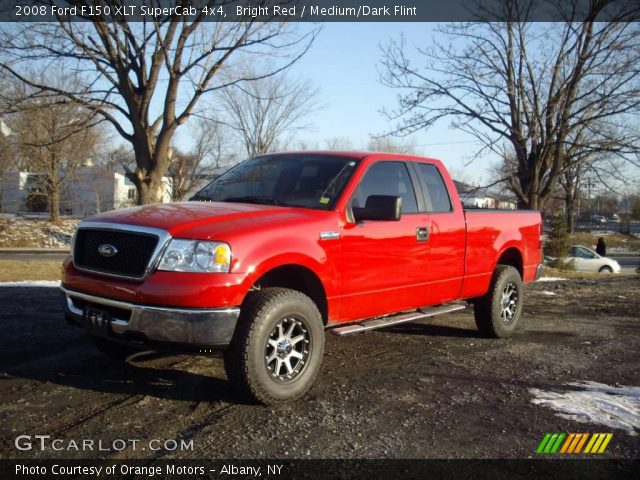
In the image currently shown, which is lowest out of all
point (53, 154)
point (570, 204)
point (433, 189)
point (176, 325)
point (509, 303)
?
point (509, 303)

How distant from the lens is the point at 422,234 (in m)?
5.38

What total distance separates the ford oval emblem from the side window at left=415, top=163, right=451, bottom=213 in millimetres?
3028

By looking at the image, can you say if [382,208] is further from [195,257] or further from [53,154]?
[53,154]

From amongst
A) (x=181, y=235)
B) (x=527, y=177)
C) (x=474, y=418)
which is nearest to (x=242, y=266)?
(x=181, y=235)

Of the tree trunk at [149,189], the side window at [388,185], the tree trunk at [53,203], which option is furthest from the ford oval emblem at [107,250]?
the tree trunk at [53,203]

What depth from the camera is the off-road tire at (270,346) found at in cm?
382

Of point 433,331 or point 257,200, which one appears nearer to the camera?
point 257,200

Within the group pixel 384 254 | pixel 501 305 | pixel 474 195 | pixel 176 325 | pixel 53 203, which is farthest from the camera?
pixel 53 203

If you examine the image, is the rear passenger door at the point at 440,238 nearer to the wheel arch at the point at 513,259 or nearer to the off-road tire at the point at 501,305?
the off-road tire at the point at 501,305

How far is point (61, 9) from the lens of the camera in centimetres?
1059

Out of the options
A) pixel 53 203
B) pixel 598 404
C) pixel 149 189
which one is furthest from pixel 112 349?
pixel 53 203

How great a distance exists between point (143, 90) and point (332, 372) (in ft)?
29.3

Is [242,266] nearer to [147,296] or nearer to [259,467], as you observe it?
[147,296]

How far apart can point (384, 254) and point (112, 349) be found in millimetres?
2525
